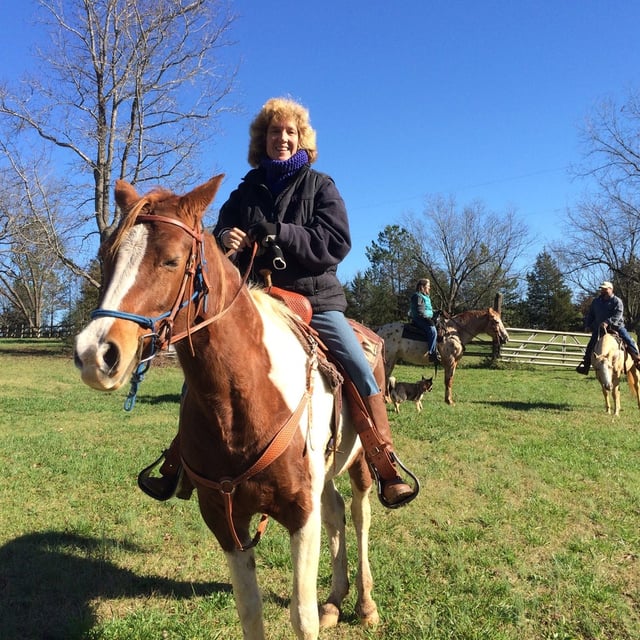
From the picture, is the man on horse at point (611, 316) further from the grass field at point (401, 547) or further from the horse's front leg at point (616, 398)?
the grass field at point (401, 547)

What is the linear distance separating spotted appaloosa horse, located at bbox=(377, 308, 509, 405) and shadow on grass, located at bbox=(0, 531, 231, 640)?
395 inches

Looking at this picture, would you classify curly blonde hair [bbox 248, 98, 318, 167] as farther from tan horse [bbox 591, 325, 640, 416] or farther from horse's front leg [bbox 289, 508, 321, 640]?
tan horse [bbox 591, 325, 640, 416]

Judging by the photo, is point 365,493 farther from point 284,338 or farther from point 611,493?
point 611,493

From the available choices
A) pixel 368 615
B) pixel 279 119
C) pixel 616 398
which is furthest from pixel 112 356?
pixel 616 398

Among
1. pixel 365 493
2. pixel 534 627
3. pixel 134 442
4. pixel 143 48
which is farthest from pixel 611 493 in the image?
pixel 143 48

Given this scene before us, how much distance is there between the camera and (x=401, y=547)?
4.52 meters

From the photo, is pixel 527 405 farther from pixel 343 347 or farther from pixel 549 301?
pixel 549 301

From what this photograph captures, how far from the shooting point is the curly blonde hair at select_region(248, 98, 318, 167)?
313 centimetres

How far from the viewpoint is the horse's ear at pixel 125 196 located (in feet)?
6.48

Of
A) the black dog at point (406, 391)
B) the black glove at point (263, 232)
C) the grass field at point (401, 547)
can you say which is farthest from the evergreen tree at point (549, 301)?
the black glove at point (263, 232)

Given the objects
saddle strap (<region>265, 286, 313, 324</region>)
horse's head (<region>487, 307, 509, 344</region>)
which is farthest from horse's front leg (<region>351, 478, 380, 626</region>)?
horse's head (<region>487, 307, 509, 344</region>)

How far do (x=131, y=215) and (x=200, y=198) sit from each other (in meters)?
0.27

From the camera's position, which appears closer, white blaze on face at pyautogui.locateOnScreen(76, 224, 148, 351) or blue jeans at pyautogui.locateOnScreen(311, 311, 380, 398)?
white blaze on face at pyautogui.locateOnScreen(76, 224, 148, 351)

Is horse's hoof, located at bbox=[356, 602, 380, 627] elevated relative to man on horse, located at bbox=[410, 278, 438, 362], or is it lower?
lower
